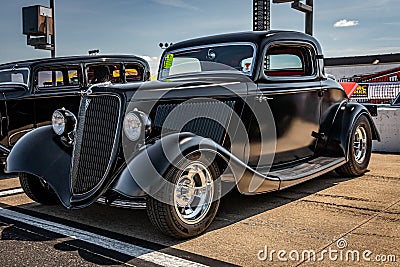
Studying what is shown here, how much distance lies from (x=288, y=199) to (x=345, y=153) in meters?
1.20

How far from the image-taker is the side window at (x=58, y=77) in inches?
286

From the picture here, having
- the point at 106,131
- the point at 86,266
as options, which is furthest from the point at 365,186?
the point at 86,266

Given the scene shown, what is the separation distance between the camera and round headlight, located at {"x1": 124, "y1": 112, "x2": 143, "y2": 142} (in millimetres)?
3674

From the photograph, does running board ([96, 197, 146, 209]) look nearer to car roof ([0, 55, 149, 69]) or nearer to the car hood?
the car hood

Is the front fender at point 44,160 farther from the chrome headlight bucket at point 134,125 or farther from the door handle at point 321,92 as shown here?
the door handle at point 321,92

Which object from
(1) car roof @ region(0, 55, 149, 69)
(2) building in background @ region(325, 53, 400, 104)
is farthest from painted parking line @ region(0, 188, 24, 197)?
(2) building in background @ region(325, 53, 400, 104)

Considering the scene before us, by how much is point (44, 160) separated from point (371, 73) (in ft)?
82.1

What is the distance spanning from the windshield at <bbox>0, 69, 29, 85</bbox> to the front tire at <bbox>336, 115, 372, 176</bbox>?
4948 millimetres

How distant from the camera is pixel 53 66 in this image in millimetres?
7375

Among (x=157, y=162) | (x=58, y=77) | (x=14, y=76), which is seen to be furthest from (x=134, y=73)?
(x=157, y=162)

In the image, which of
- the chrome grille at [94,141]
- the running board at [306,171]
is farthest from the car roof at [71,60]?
the running board at [306,171]

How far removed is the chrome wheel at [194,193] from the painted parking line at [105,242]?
41 centimetres

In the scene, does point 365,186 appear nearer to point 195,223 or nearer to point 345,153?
point 345,153

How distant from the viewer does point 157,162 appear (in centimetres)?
341
